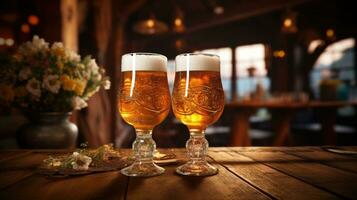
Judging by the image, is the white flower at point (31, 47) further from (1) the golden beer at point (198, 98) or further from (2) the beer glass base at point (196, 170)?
(2) the beer glass base at point (196, 170)

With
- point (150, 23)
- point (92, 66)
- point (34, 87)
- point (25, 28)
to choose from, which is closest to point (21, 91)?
point (34, 87)

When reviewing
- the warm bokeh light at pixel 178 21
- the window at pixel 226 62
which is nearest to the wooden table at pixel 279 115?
the warm bokeh light at pixel 178 21

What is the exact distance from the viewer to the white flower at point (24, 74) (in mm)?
1546

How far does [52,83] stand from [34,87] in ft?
0.29

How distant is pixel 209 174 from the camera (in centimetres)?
76

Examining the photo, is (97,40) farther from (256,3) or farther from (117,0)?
(256,3)

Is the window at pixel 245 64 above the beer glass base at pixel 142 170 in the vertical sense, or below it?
above

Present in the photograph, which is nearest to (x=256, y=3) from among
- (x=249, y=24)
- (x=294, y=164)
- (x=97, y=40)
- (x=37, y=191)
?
(x=249, y=24)

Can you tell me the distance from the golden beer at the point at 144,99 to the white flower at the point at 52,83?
2.75 feet

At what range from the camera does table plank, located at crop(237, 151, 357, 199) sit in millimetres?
627

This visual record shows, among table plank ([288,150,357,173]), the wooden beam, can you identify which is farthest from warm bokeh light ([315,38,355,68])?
table plank ([288,150,357,173])

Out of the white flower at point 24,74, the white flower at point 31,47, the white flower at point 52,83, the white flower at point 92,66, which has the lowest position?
the white flower at point 52,83

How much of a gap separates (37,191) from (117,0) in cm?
526

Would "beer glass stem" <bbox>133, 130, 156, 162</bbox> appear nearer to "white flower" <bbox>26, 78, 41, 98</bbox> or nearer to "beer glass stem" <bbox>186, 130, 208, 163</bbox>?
"beer glass stem" <bbox>186, 130, 208, 163</bbox>
